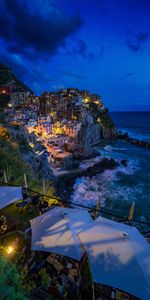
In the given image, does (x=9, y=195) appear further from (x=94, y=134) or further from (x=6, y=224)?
(x=94, y=134)

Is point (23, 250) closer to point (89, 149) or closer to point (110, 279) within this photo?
point (110, 279)

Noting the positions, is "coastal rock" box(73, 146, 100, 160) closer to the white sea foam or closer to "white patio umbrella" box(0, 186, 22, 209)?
the white sea foam

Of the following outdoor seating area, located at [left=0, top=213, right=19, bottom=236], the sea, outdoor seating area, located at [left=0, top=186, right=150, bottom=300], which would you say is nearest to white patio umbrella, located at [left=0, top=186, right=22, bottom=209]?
outdoor seating area, located at [left=0, top=213, right=19, bottom=236]

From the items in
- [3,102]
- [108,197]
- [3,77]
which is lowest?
[108,197]

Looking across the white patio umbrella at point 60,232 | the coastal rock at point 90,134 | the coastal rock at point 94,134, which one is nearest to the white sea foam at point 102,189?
the white patio umbrella at point 60,232

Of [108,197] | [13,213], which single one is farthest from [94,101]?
[13,213]

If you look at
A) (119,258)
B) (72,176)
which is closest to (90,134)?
(72,176)

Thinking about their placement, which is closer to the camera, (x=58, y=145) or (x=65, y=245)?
(x=65, y=245)
